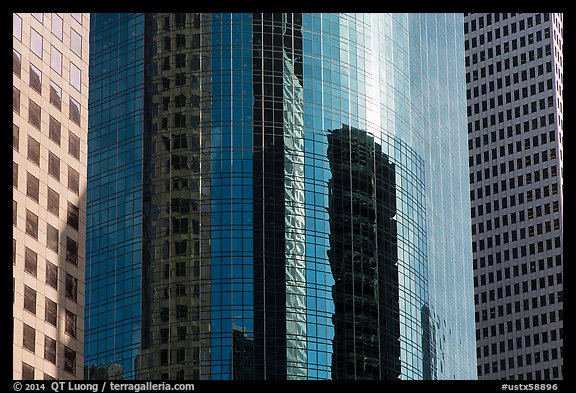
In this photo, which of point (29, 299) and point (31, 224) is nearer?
point (29, 299)

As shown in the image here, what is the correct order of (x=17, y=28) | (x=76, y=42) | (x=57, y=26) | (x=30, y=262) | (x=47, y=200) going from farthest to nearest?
(x=76, y=42) → (x=57, y=26) → (x=17, y=28) → (x=47, y=200) → (x=30, y=262)

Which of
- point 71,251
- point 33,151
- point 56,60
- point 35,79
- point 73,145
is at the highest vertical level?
point 56,60

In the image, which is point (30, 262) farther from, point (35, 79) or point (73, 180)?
point (35, 79)

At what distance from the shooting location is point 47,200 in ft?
413

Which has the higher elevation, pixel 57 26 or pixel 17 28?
pixel 57 26

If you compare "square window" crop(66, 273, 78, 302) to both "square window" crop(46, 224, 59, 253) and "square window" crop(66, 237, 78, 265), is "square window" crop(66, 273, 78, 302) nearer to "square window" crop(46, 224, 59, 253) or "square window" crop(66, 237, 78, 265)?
"square window" crop(66, 237, 78, 265)

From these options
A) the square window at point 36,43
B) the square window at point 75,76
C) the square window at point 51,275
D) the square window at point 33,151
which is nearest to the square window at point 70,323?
the square window at point 51,275

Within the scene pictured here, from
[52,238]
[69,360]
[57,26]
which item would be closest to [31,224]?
[52,238]
